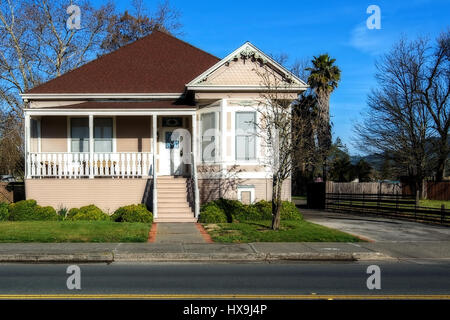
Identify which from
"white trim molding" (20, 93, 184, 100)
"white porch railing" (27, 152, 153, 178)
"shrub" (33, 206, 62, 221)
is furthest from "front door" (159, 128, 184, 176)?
"shrub" (33, 206, 62, 221)

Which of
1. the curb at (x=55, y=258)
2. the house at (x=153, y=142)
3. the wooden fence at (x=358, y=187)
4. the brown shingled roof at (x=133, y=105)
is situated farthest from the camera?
the wooden fence at (x=358, y=187)

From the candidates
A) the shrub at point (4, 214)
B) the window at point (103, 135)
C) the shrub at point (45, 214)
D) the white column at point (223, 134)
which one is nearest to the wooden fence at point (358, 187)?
the white column at point (223, 134)

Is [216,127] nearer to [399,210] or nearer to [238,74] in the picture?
[238,74]

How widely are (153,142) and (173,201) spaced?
2.88 m


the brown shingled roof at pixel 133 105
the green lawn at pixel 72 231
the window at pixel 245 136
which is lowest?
the green lawn at pixel 72 231

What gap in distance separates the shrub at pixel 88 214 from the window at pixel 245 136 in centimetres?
582

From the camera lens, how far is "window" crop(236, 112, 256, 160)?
20.1 m

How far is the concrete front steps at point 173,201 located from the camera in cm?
1839

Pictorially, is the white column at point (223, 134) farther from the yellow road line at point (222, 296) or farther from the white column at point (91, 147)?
the yellow road line at point (222, 296)

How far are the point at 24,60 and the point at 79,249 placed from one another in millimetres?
25979

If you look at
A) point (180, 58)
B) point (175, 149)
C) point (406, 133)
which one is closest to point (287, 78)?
point (175, 149)

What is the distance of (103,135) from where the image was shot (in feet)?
72.3
